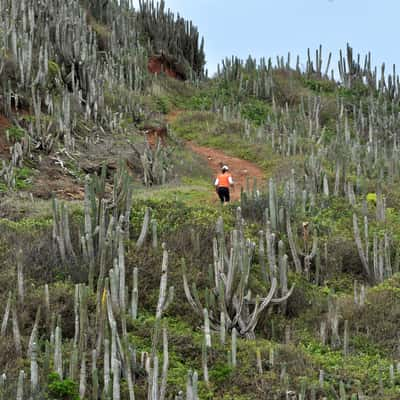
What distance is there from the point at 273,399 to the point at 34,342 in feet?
6.87

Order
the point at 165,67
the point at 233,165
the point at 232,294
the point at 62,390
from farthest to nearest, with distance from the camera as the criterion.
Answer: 1. the point at 165,67
2. the point at 233,165
3. the point at 232,294
4. the point at 62,390

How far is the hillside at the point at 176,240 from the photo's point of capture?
720 cm

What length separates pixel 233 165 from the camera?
18562mm

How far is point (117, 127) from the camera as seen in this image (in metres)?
18.0

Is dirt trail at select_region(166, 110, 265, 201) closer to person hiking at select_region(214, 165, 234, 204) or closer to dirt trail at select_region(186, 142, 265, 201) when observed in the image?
dirt trail at select_region(186, 142, 265, 201)

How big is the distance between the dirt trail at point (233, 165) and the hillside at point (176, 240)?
11cm

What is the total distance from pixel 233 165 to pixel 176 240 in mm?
8063

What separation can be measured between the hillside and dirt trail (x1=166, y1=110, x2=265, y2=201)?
114mm

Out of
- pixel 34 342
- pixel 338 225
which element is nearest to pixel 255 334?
pixel 34 342

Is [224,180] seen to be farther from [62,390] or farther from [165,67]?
[165,67]

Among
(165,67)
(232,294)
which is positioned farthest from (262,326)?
(165,67)

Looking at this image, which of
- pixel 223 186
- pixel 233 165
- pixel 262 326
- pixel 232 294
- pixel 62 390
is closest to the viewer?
pixel 62 390

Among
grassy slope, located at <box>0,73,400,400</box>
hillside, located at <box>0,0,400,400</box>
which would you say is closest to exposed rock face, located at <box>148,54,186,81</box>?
hillside, located at <box>0,0,400,400</box>

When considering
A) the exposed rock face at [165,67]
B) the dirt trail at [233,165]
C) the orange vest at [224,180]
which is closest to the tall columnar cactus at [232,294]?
the orange vest at [224,180]
